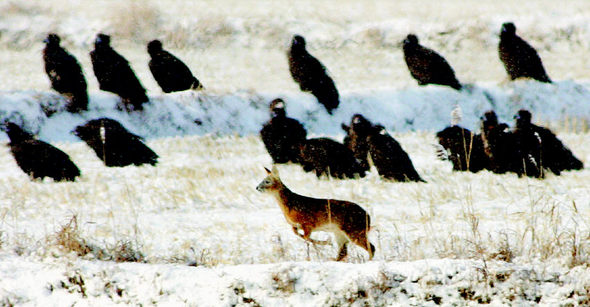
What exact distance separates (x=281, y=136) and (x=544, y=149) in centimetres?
394

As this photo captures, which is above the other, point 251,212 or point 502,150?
point 502,150

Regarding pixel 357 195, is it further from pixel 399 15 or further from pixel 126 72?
pixel 399 15

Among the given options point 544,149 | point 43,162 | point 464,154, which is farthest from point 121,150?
point 544,149

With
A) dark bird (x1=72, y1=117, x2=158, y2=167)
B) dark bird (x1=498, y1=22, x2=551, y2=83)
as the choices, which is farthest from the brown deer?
dark bird (x1=498, y1=22, x2=551, y2=83)

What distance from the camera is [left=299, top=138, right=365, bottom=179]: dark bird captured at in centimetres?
1056

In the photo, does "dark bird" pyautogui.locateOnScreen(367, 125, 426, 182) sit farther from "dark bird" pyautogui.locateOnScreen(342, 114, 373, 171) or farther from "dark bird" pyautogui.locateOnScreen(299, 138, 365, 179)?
"dark bird" pyautogui.locateOnScreen(342, 114, 373, 171)

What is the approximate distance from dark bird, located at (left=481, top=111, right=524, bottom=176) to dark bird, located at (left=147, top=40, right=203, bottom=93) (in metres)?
7.28

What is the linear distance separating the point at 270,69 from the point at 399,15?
26.8 feet

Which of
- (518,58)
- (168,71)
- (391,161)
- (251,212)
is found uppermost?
(518,58)

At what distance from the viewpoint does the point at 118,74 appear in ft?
49.9

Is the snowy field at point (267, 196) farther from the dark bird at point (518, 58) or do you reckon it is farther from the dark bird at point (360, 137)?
the dark bird at point (360, 137)

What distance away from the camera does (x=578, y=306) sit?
4.82 m

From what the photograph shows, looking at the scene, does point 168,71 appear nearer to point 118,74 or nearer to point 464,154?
point 118,74

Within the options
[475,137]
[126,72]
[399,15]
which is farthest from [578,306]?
[399,15]
